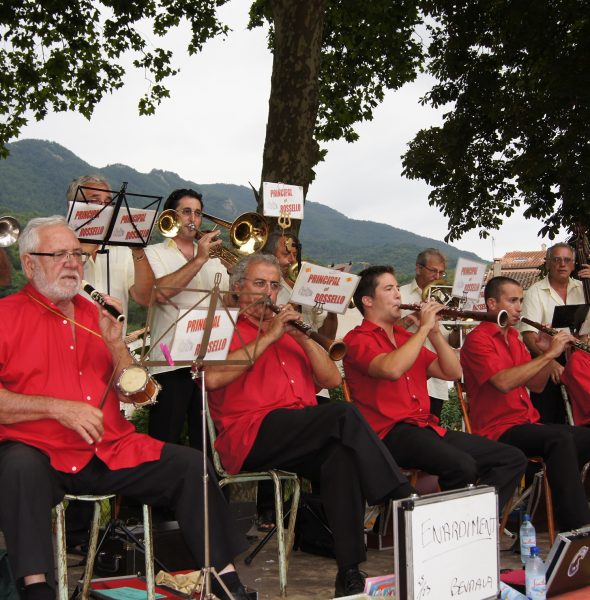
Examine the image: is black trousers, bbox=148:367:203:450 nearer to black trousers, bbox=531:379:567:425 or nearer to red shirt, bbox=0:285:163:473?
red shirt, bbox=0:285:163:473

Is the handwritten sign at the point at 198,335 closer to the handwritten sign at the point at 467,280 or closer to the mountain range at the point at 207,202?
the handwritten sign at the point at 467,280

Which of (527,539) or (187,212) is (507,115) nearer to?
(187,212)

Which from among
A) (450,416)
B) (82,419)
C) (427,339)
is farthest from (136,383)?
(450,416)

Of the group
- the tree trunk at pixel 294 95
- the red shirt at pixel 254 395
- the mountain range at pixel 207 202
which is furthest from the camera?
the mountain range at pixel 207 202

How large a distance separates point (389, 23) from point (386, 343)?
968 cm

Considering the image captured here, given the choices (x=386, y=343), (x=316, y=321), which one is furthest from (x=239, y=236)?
(x=386, y=343)

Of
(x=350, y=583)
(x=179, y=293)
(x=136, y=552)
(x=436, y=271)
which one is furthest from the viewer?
(x=436, y=271)

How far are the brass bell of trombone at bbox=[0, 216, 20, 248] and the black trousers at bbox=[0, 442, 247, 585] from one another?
4.54ft

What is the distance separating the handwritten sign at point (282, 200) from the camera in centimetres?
580

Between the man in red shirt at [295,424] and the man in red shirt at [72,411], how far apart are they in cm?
57

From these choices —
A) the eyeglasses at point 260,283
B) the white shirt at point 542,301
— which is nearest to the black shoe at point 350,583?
the eyeglasses at point 260,283

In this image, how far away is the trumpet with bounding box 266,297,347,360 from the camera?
448 cm

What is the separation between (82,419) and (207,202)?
65.4 metres

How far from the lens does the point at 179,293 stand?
182 inches
